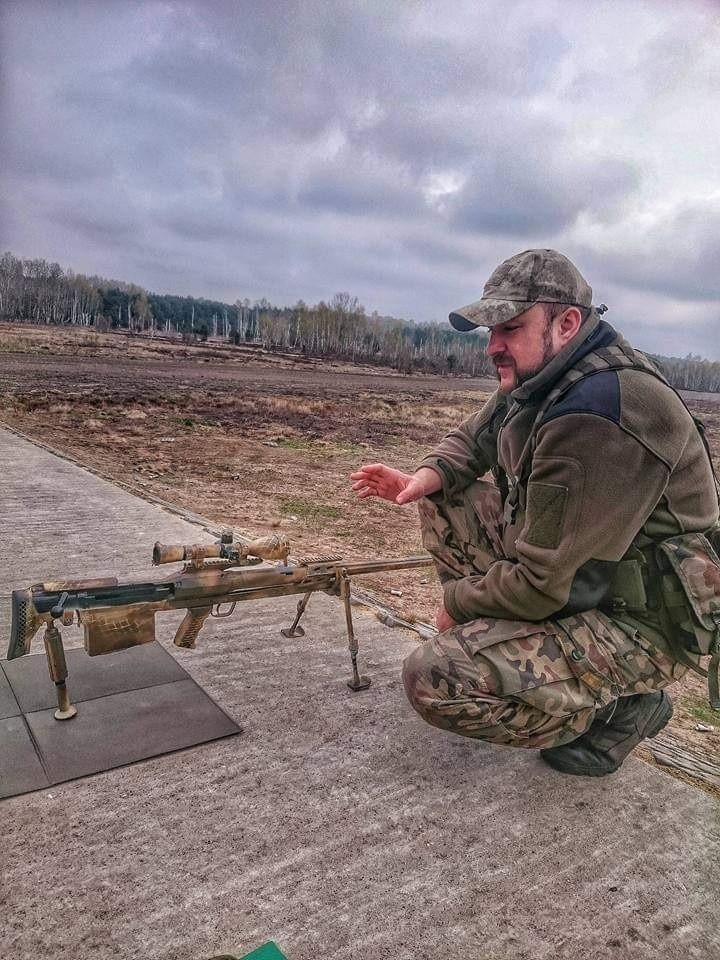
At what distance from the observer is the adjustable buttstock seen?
231cm

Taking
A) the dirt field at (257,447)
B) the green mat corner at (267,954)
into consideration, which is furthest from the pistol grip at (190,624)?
the dirt field at (257,447)

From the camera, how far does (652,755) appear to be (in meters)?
2.91

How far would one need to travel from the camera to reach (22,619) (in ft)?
7.63

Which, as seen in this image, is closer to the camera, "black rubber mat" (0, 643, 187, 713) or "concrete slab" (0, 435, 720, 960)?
"concrete slab" (0, 435, 720, 960)

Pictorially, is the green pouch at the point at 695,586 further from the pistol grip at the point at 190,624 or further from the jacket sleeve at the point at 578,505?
the pistol grip at the point at 190,624

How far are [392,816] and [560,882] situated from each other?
0.58 metres

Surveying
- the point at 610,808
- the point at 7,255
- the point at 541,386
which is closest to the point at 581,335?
the point at 541,386

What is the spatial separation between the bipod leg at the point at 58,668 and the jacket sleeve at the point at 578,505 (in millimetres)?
1678

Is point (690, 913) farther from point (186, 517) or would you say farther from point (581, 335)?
point (186, 517)

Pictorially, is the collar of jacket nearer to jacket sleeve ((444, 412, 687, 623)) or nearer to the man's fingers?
jacket sleeve ((444, 412, 687, 623))

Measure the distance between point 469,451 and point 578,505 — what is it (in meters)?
1.22

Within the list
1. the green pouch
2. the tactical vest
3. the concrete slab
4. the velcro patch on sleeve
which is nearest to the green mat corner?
the concrete slab

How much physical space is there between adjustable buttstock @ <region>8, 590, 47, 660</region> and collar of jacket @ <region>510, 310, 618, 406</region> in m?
1.92

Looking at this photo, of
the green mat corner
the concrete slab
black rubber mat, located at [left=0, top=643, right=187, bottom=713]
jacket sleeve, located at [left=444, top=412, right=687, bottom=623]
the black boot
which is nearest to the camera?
the green mat corner
